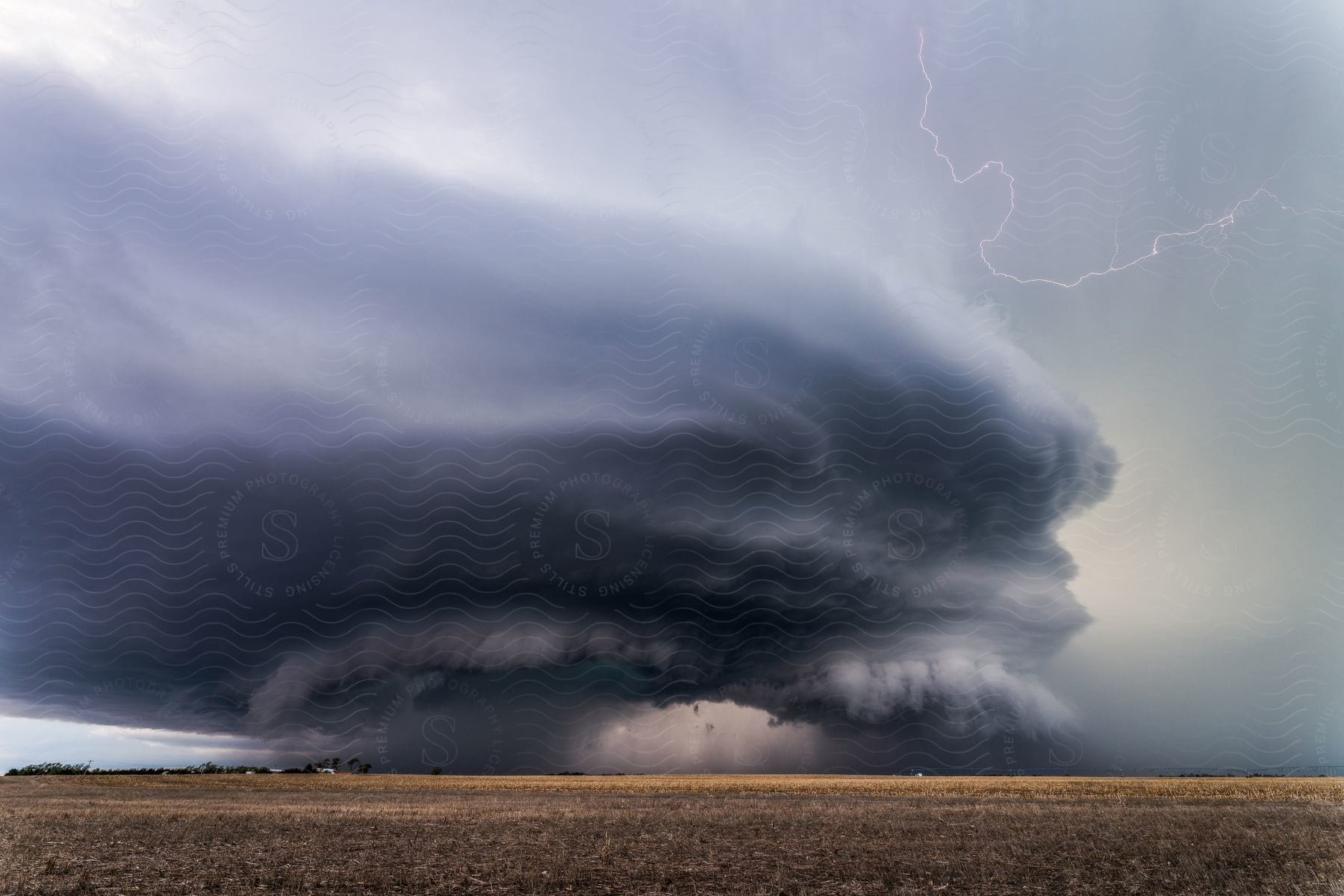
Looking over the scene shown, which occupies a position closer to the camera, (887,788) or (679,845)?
(679,845)

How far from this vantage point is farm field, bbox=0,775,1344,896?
74.6 feet

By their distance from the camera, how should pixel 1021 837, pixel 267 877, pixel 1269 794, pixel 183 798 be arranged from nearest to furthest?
pixel 267 877, pixel 1021 837, pixel 183 798, pixel 1269 794

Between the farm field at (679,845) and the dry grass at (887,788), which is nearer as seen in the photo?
the farm field at (679,845)

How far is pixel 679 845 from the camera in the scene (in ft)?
99.8

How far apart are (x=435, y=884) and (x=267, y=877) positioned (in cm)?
503

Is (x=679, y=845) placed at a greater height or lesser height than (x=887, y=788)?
lesser

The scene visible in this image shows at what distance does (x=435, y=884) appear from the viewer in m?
22.7

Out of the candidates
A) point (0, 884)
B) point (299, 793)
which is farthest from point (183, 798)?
point (0, 884)

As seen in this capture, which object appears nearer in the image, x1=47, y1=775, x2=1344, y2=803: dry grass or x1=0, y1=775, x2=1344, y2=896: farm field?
x1=0, y1=775, x2=1344, y2=896: farm field

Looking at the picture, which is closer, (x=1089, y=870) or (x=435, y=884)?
(x=435, y=884)

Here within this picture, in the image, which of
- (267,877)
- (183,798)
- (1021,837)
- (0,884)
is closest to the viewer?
(0,884)

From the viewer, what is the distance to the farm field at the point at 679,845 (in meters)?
22.7

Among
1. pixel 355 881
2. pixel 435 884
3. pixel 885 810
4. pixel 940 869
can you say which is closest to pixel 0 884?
pixel 355 881

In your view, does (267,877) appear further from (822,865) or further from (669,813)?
(669,813)
